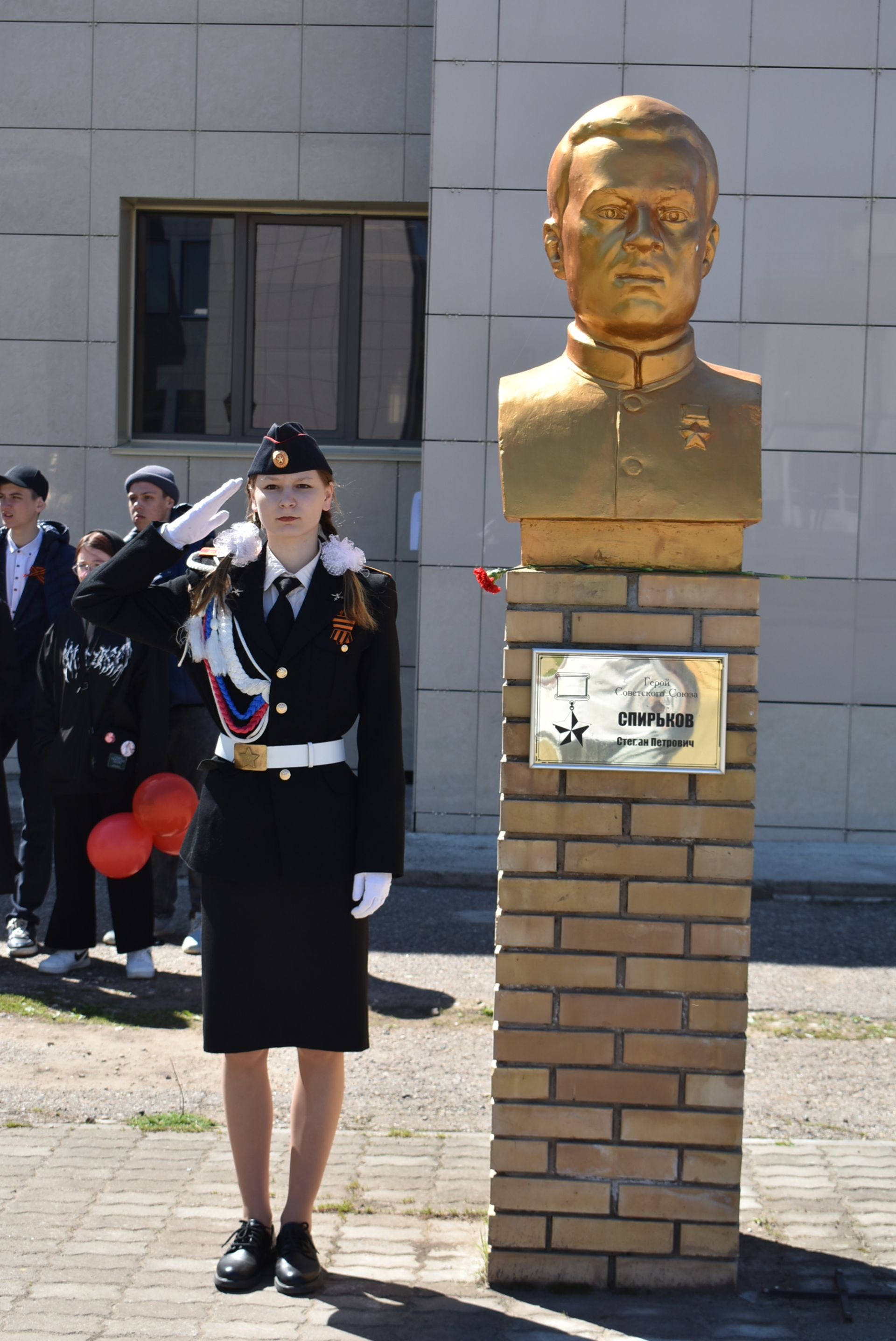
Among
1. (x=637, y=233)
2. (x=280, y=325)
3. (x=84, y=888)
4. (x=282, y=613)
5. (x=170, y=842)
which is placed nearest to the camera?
(x=637, y=233)

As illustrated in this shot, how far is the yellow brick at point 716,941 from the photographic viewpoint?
308 centimetres

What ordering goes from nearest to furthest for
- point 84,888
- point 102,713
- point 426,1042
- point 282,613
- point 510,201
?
→ point 282,613 < point 426,1042 < point 102,713 < point 84,888 < point 510,201

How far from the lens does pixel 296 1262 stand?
10.2ft

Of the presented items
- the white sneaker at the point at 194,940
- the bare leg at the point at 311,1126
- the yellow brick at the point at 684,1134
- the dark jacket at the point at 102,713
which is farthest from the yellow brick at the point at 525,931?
the white sneaker at the point at 194,940

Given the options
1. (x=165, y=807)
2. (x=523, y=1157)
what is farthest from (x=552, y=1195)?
(x=165, y=807)

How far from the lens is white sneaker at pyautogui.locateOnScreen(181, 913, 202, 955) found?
581 centimetres

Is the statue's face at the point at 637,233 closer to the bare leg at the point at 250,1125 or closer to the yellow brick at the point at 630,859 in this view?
the yellow brick at the point at 630,859

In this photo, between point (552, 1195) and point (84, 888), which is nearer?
point (552, 1195)

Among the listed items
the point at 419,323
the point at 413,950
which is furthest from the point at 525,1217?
the point at 419,323

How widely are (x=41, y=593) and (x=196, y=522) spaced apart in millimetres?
3168

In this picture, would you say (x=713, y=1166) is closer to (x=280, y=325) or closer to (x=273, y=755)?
(x=273, y=755)

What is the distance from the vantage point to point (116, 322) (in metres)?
9.09

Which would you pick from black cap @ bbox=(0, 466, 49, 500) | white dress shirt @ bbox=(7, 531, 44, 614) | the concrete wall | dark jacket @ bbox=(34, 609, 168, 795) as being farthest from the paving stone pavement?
the concrete wall

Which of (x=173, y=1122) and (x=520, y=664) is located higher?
(x=520, y=664)
